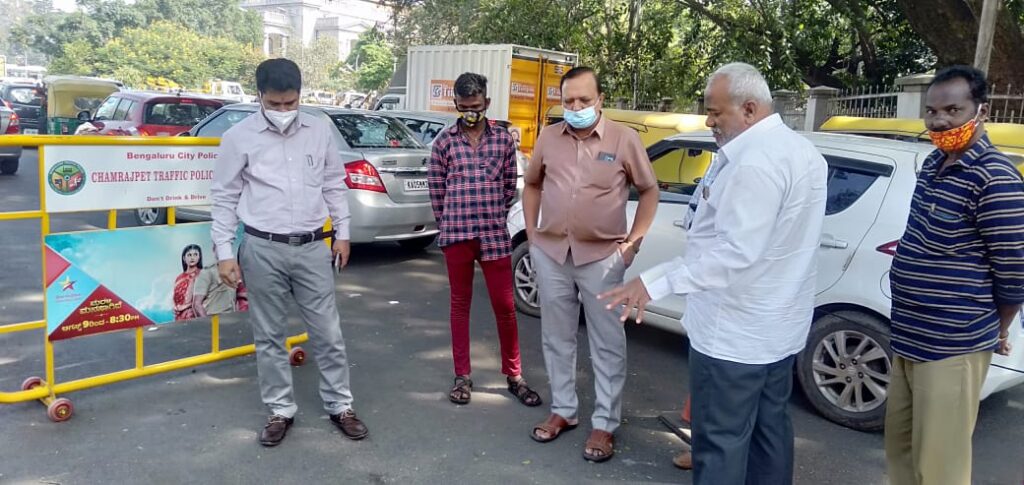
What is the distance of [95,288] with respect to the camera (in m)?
4.05

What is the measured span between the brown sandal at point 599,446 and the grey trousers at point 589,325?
0.03 meters

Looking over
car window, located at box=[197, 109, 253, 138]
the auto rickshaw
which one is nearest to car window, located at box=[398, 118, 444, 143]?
car window, located at box=[197, 109, 253, 138]

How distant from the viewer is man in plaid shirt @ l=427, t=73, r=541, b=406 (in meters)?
4.11

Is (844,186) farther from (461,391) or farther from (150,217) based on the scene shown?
(150,217)

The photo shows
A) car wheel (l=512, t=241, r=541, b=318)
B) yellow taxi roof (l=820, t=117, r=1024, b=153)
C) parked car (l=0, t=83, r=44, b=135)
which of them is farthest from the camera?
parked car (l=0, t=83, r=44, b=135)

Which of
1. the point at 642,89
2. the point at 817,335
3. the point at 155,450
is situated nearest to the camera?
the point at 155,450

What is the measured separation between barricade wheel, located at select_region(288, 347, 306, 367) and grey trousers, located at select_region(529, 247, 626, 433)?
1788mm

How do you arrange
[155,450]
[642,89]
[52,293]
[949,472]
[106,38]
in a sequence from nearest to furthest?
1. [949,472]
2. [155,450]
3. [52,293]
4. [642,89]
5. [106,38]

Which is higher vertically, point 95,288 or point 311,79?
point 311,79

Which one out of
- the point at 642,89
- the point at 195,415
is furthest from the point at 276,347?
the point at 642,89

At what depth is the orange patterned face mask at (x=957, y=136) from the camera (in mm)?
2521

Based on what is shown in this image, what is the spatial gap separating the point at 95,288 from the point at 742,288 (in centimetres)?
331

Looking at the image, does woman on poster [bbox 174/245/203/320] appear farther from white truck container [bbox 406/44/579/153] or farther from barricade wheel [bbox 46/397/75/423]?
white truck container [bbox 406/44/579/153]

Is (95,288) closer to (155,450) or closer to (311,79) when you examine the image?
(155,450)
